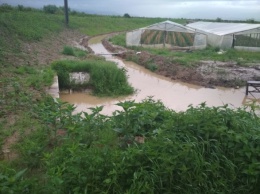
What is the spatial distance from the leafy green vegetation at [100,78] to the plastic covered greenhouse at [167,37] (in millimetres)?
11176

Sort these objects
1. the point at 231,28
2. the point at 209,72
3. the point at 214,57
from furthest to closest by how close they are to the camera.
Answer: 1. the point at 231,28
2. the point at 214,57
3. the point at 209,72

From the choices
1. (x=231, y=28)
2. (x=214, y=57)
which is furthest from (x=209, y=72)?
(x=231, y=28)

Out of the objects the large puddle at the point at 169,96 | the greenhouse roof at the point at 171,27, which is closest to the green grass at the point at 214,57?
the large puddle at the point at 169,96

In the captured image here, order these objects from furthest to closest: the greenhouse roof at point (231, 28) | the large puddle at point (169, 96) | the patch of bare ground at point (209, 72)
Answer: the greenhouse roof at point (231, 28) → the patch of bare ground at point (209, 72) → the large puddle at point (169, 96)

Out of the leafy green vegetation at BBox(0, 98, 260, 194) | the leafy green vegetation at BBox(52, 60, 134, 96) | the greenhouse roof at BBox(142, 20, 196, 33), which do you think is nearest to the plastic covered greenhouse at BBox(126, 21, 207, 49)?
the greenhouse roof at BBox(142, 20, 196, 33)

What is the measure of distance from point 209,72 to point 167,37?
9.03 m

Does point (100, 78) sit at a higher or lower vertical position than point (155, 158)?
lower

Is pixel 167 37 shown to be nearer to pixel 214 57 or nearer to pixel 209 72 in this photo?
pixel 214 57

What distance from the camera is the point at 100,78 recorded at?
34.6 ft

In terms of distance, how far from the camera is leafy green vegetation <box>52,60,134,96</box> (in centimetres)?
1034

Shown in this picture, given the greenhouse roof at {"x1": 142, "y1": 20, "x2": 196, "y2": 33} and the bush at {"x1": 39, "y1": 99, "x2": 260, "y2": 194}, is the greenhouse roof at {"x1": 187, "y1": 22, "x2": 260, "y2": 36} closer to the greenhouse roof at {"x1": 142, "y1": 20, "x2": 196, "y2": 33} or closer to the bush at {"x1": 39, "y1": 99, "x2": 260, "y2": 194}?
the greenhouse roof at {"x1": 142, "y1": 20, "x2": 196, "y2": 33}

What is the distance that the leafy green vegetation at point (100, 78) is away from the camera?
10.3 meters

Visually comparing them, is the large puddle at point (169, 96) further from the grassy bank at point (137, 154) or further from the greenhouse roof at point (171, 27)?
the greenhouse roof at point (171, 27)

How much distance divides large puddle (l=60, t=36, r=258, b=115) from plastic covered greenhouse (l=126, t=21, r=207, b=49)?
839 cm
